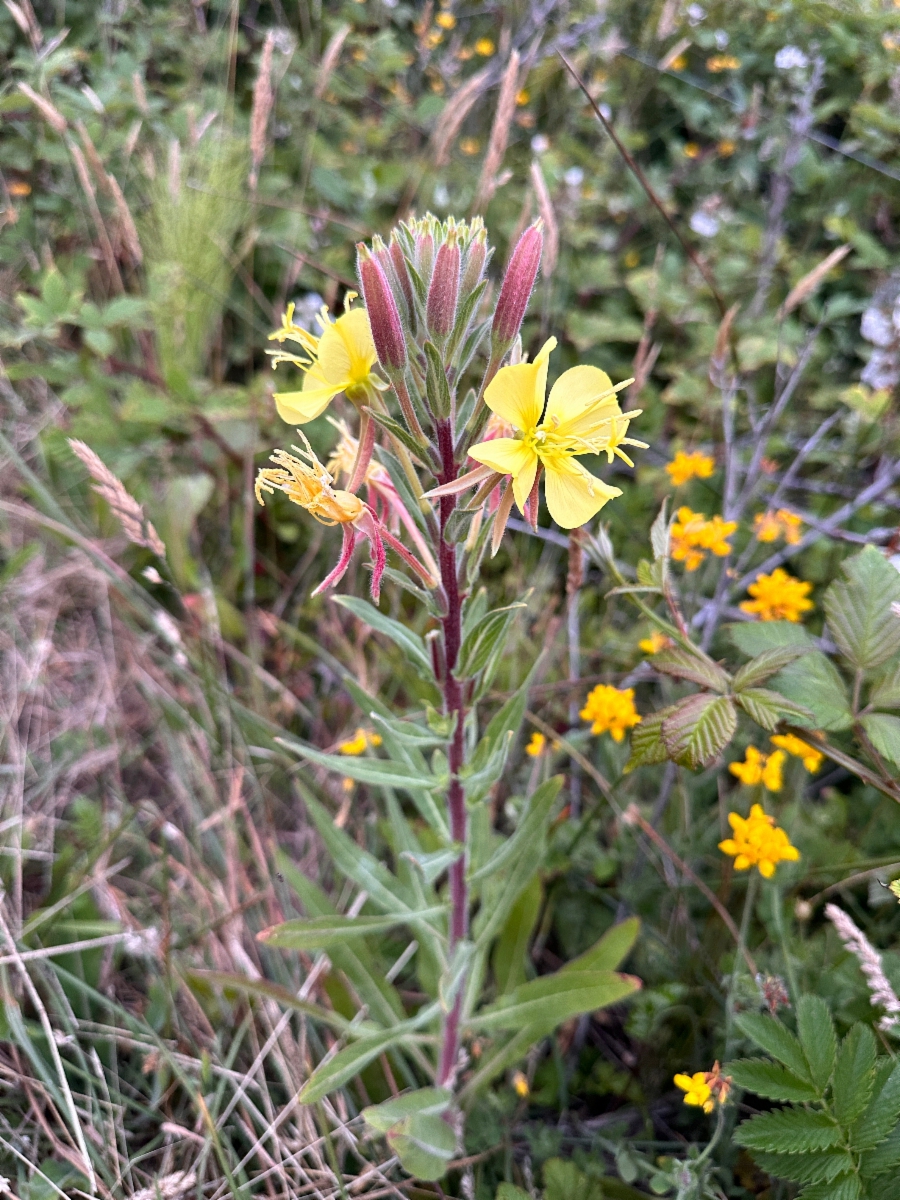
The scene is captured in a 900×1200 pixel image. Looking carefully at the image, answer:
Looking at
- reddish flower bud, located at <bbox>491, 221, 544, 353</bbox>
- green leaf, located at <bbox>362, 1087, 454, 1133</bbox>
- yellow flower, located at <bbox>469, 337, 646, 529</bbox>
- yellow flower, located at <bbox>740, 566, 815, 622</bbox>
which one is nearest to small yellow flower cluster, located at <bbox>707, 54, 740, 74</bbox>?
yellow flower, located at <bbox>740, 566, 815, 622</bbox>

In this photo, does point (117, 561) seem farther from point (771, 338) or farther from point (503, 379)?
point (771, 338)

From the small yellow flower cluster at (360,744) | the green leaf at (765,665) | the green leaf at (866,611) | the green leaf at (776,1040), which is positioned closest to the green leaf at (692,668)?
the green leaf at (765,665)

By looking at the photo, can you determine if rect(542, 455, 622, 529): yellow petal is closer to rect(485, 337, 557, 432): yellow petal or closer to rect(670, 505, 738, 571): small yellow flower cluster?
rect(485, 337, 557, 432): yellow petal

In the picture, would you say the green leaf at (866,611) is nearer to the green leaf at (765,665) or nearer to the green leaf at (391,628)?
the green leaf at (765,665)

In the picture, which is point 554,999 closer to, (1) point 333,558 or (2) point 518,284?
(2) point 518,284

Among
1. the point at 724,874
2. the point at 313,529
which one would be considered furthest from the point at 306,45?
the point at 724,874
